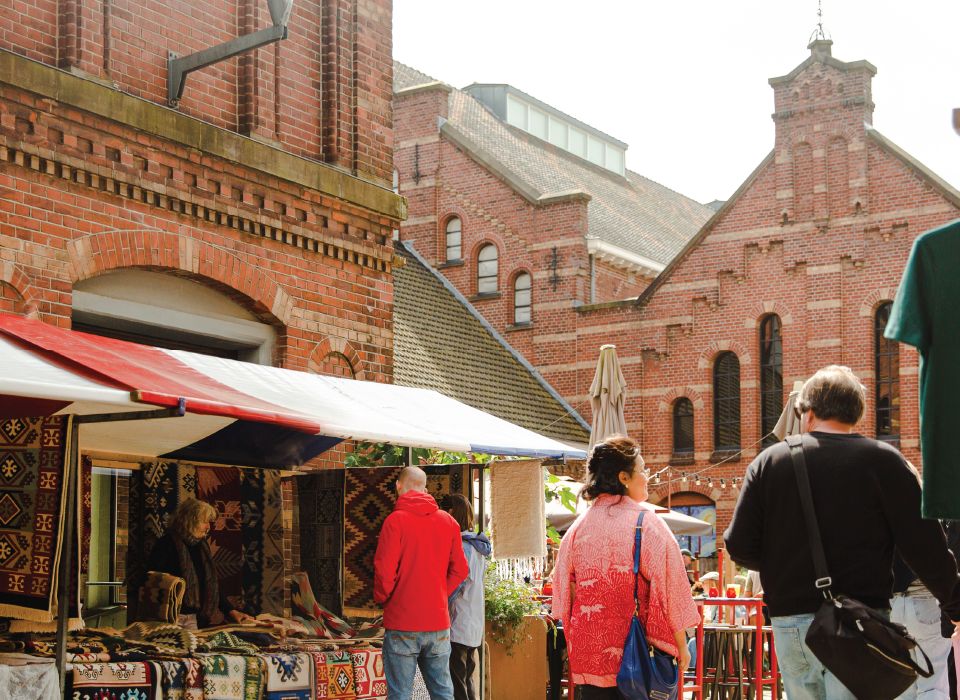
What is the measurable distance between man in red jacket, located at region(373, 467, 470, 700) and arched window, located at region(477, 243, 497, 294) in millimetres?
20600

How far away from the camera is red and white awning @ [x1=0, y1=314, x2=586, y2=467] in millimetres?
5562

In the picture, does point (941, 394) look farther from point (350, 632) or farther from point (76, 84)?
point (76, 84)

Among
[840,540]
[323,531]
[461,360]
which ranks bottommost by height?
[323,531]

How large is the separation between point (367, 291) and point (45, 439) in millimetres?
5100

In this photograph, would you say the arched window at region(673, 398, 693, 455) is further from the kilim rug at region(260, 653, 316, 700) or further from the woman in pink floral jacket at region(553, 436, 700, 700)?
the woman in pink floral jacket at region(553, 436, 700, 700)

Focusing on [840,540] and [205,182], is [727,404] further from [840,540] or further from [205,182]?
[840,540]

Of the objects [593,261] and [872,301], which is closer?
[872,301]

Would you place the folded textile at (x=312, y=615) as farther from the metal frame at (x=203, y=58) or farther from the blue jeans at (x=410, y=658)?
the metal frame at (x=203, y=58)

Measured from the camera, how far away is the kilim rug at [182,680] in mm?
6582

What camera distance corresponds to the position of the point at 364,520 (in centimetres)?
905

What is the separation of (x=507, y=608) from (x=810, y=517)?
5911 millimetres

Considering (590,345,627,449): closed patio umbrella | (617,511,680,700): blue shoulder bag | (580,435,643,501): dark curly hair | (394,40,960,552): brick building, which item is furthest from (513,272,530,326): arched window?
(617,511,680,700): blue shoulder bag

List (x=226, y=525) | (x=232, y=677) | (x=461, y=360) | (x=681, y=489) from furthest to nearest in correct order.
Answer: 1. (x=681, y=489)
2. (x=461, y=360)
3. (x=226, y=525)
4. (x=232, y=677)

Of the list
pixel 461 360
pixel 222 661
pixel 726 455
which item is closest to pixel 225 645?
pixel 222 661
